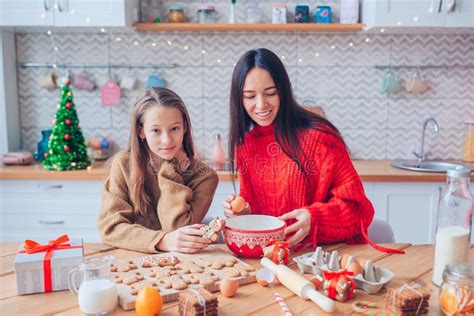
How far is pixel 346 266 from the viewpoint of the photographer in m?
1.03

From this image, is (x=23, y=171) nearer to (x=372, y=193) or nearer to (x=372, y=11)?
(x=372, y=193)

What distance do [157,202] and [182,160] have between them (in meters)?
0.15

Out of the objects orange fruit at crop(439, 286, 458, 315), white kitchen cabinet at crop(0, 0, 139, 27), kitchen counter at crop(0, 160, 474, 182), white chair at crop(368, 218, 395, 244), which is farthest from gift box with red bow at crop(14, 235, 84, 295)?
white kitchen cabinet at crop(0, 0, 139, 27)

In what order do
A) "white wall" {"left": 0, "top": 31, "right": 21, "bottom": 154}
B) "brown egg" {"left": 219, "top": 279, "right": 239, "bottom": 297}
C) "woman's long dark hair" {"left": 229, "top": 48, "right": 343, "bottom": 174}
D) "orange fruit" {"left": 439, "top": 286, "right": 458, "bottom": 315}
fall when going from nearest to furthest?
"orange fruit" {"left": 439, "top": 286, "right": 458, "bottom": 315}
"brown egg" {"left": 219, "top": 279, "right": 239, "bottom": 297}
"woman's long dark hair" {"left": 229, "top": 48, "right": 343, "bottom": 174}
"white wall" {"left": 0, "top": 31, "right": 21, "bottom": 154}

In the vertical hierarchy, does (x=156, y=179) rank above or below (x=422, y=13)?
below

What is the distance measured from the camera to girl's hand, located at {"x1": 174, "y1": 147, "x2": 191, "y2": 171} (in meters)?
1.43

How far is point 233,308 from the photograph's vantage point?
91 cm

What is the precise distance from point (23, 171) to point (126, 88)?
2.56 ft

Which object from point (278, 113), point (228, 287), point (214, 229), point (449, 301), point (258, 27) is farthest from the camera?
point (258, 27)

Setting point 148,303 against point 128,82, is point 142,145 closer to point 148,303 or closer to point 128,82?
point 148,303

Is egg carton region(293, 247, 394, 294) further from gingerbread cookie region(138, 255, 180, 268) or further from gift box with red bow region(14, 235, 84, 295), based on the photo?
gift box with red bow region(14, 235, 84, 295)

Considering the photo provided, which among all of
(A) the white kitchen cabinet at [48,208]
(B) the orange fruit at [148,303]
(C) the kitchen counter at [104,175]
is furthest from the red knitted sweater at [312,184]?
(A) the white kitchen cabinet at [48,208]

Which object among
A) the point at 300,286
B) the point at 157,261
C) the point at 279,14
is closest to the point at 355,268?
the point at 300,286

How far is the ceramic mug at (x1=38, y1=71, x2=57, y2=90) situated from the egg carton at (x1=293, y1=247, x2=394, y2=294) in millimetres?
2249
